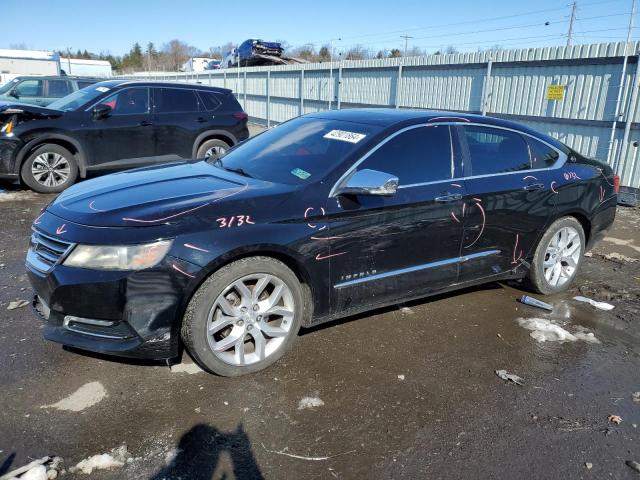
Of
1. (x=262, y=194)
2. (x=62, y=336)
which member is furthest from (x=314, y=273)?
(x=62, y=336)

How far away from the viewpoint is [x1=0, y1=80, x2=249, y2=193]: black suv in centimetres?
820

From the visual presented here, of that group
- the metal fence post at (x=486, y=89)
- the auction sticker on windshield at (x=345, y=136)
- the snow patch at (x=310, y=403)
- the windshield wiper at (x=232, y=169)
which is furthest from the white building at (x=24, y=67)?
the snow patch at (x=310, y=403)

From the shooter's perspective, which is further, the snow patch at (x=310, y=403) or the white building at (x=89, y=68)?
the white building at (x=89, y=68)

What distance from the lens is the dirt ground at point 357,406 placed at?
8.69 feet

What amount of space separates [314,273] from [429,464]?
1.38 meters

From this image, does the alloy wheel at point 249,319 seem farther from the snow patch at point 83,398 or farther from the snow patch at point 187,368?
the snow patch at point 83,398

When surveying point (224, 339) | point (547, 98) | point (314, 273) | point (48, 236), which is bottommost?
point (224, 339)

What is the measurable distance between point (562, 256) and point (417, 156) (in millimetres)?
2077

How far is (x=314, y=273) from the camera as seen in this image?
11.4 ft

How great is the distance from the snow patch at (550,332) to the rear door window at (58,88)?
13.7 m

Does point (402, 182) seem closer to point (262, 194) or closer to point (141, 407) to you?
point (262, 194)

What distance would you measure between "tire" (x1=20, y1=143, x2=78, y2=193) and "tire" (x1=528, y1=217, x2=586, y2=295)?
739 centimetres

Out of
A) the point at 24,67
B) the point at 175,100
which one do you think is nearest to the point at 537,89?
the point at 175,100

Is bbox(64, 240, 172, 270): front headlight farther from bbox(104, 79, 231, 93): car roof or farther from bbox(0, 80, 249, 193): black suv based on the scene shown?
bbox(104, 79, 231, 93): car roof
